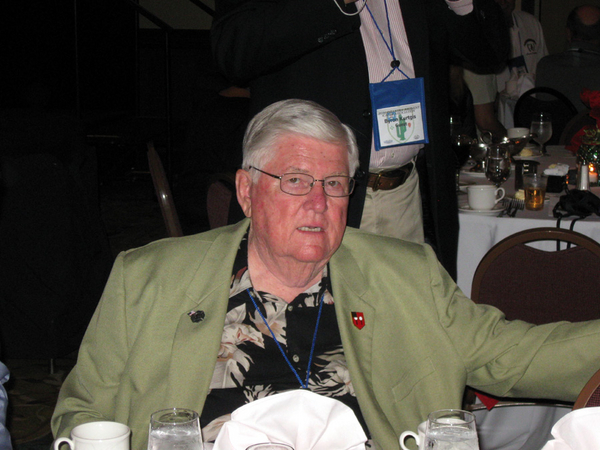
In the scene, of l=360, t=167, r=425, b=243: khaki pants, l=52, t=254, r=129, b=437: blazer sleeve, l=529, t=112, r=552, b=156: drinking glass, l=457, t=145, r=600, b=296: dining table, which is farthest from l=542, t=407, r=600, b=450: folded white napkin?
l=529, t=112, r=552, b=156: drinking glass

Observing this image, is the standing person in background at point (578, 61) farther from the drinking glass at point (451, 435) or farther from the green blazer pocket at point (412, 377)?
the drinking glass at point (451, 435)

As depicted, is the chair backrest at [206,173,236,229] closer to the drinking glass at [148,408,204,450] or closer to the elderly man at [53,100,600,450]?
the elderly man at [53,100,600,450]

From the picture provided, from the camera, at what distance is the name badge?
2.13m

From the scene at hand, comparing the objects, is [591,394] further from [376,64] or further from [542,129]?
[542,129]

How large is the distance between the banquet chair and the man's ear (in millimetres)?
916

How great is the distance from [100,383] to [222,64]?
993 millimetres

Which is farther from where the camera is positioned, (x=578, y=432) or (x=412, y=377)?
(x=412, y=377)

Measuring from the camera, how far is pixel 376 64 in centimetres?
215

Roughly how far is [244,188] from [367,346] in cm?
46

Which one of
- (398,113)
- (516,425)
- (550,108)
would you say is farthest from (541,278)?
(550,108)

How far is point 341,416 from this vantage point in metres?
0.95

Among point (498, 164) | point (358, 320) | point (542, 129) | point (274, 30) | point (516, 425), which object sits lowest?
point (516, 425)

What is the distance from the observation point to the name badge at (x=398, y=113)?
2.13 metres

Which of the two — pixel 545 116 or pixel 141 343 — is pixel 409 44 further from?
pixel 545 116
